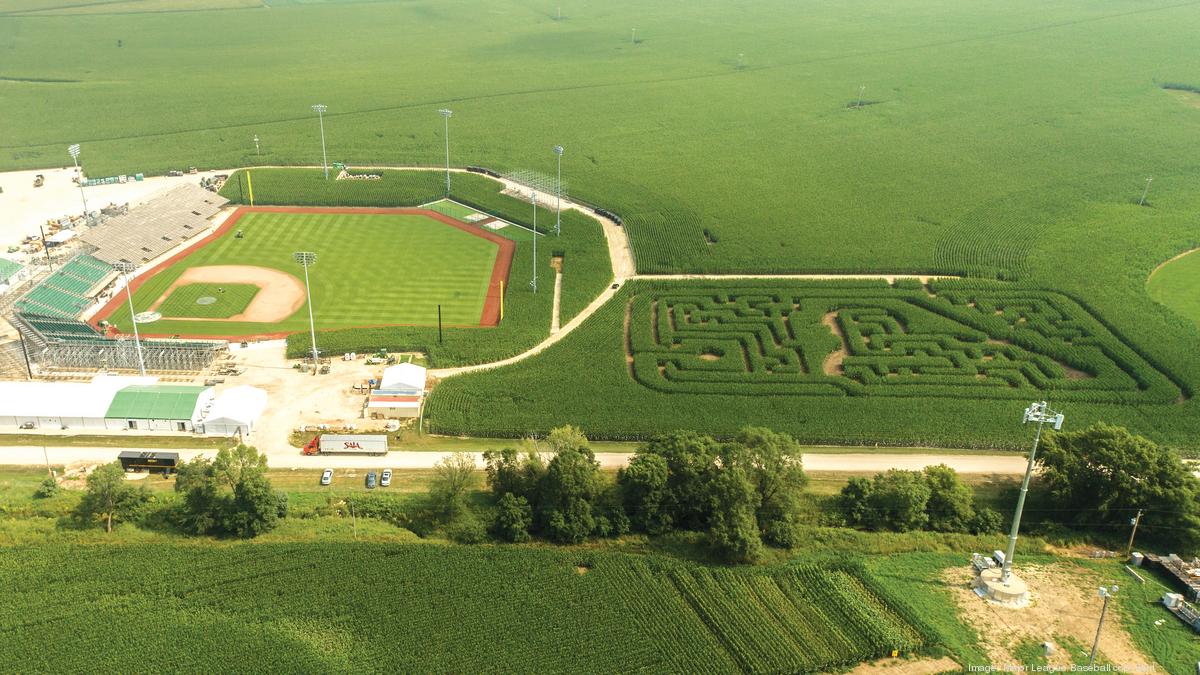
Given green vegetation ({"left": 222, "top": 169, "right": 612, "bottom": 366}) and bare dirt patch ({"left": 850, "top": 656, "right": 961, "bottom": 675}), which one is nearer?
bare dirt patch ({"left": 850, "top": 656, "right": 961, "bottom": 675})

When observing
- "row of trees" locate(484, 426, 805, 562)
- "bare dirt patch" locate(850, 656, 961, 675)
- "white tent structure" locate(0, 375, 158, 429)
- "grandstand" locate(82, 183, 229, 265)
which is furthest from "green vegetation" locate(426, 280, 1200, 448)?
"grandstand" locate(82, 183, 229, 265)

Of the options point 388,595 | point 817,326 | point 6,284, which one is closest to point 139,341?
point 6,284

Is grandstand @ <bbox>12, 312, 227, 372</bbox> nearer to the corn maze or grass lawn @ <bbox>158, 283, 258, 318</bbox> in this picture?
grass lawn @ <bbox>158, 283, 258, 318</bbox>

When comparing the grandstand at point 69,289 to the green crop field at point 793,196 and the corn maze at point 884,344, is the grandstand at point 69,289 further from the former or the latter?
the corn maze at point 884,344

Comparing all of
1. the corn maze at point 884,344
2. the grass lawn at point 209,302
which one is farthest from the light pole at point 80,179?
the corn maze at point 884,344

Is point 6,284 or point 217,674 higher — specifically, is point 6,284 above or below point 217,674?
above

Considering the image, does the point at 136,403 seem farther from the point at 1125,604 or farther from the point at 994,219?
the point at 994,219

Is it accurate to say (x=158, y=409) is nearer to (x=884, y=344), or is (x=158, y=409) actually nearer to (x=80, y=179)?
(x=80, y=179)
